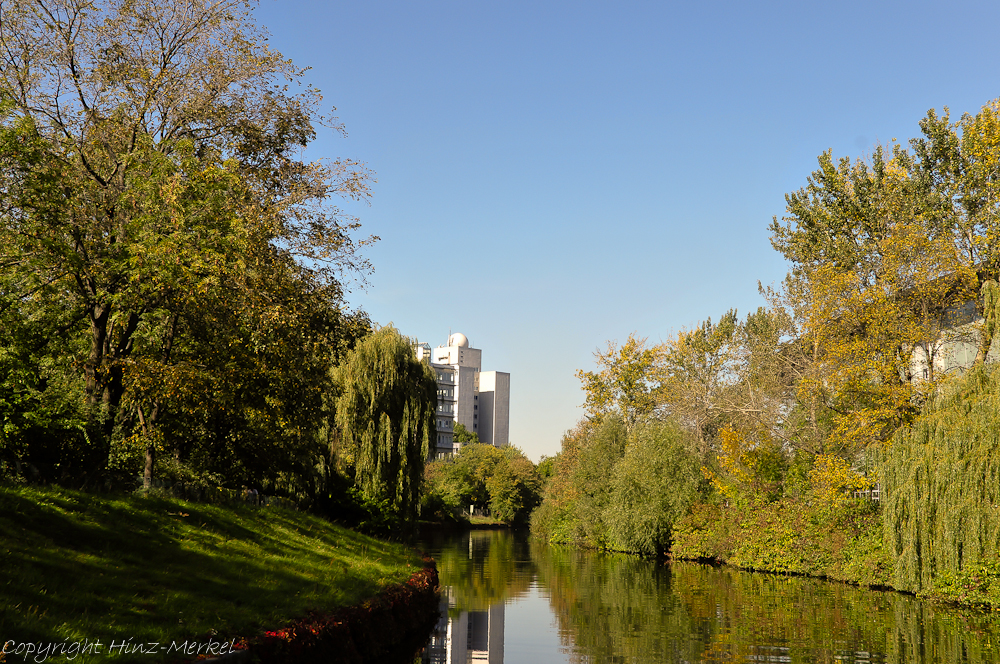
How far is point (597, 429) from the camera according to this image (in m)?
52.4

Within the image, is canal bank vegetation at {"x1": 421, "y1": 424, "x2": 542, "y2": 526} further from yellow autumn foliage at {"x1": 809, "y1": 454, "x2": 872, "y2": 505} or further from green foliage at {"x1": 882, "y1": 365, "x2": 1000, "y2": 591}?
green foliage at {"x1": 882, "y1": 365, "x2": 1000, "y2": 591}

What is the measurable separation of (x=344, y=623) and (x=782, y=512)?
2697 cm

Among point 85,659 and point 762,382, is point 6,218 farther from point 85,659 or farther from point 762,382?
point 762,382

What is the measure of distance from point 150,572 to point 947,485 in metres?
21.1

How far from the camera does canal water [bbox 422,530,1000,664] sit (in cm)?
1681

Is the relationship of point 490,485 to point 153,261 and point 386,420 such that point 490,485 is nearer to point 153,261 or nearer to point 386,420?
point 386,420

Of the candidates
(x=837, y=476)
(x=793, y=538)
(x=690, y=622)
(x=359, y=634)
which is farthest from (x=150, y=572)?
(x=793, y=538)

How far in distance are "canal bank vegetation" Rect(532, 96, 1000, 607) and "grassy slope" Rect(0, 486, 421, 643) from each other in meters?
15.8

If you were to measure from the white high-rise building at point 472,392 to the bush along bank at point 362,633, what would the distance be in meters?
143

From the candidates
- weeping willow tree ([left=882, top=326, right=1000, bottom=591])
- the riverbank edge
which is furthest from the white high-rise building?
the riverbank edge

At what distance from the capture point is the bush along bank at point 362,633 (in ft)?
36.8

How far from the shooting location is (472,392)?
169 m

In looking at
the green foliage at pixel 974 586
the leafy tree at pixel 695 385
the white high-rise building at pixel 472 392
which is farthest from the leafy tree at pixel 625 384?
the white high-rise building at pixel 472 392

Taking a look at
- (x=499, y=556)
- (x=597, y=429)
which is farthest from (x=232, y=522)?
(x=597, y=429)
